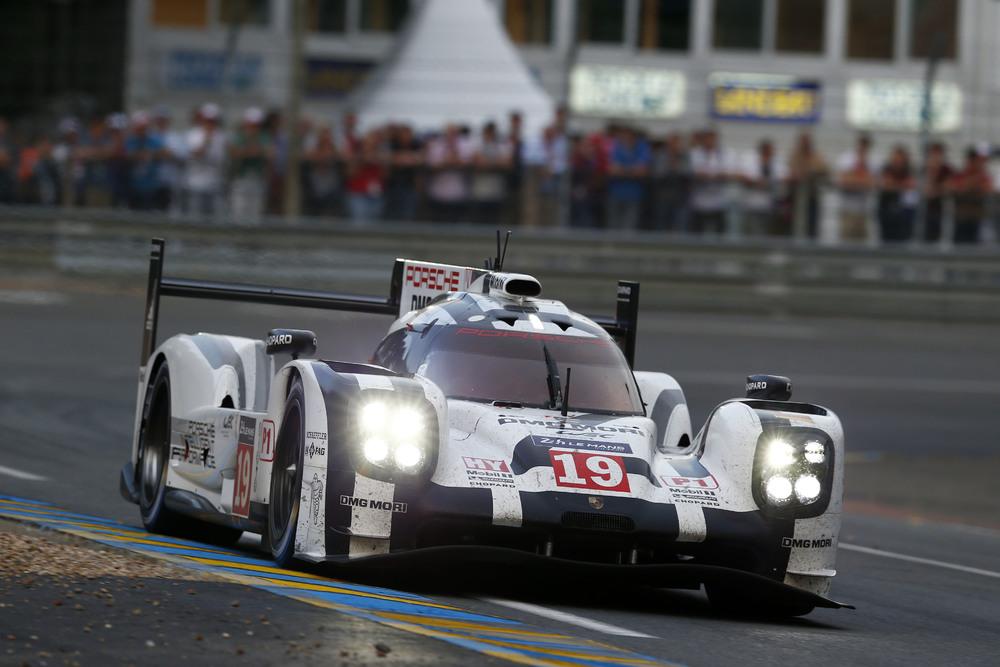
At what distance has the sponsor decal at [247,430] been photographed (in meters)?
8.71

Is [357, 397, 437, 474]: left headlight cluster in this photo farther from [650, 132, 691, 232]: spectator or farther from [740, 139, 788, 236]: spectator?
[740, 139, 788, 236]: spectator

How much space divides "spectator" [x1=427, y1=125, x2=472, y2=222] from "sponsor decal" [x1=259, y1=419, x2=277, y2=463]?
14.8 meters

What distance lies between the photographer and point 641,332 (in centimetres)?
2280

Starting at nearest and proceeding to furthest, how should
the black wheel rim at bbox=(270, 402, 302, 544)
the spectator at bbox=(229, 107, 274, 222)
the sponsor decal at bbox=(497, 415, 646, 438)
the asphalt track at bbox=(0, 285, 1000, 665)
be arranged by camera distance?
the asphalt track at bbox=(0, 285, 1000, 665), the black wheel rim at bbox=(270, 402, 302, 544), the sponsor decal at bbox=(497, 415, 646, 438), the spectator at bbox=(229, 107, 274, 222)

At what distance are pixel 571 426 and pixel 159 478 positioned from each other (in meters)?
2.59

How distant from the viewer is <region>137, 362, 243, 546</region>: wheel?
963 centimetres

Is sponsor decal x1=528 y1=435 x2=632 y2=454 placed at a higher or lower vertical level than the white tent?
lower

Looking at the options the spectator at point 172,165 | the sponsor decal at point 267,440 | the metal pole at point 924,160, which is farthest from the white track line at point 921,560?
the spectator at point 172,165

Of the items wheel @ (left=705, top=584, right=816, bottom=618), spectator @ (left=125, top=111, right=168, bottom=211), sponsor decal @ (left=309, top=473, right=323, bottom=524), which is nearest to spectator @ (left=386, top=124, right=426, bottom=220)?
spectator @ (left=125, top=111, right=168, bottom=211)

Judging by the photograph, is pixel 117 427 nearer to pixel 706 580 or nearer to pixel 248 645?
pixel 706 580

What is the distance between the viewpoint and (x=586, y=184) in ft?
77.5

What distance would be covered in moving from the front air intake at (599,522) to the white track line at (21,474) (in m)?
5.12

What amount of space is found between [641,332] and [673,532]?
49.7 feet

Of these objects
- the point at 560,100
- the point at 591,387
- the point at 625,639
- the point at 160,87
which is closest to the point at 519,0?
the point at 560,100
